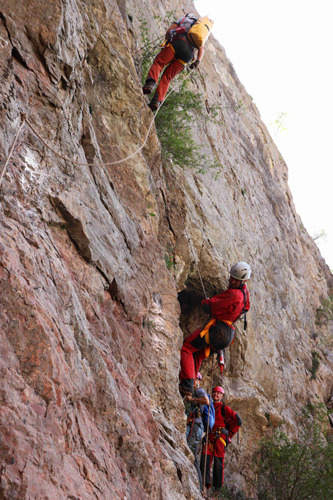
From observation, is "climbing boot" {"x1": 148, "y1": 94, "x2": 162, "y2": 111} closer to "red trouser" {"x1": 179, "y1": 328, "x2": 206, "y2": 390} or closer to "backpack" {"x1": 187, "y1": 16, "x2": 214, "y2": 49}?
"backpack" {"x1": 187, "y1": 16, "x2": 214, "y2": 49}

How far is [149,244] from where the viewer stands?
6.39 metres

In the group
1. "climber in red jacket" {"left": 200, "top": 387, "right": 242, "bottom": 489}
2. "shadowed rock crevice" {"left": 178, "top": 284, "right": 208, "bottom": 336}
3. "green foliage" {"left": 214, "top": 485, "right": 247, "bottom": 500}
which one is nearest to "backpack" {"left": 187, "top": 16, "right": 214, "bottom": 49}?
"shadowed rock crevice" {"left": 178, "top": 284, "right": 208, "bottom": 336}

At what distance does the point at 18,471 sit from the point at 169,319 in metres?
4.23

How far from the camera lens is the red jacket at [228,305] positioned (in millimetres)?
7719

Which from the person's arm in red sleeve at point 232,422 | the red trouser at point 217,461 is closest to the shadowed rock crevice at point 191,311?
the person's arm in red sleeve at point 232,422

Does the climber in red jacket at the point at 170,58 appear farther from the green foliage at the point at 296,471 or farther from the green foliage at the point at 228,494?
the green foliage at the point at 296,471

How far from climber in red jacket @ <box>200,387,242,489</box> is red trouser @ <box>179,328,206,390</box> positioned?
1.09 m

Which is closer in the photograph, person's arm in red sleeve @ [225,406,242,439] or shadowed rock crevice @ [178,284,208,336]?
person's arm in red sleeve @ [225,406,242,439]

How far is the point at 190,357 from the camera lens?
754 centimetres

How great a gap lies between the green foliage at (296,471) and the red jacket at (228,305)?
3.14 meters

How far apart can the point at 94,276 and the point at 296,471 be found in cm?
651

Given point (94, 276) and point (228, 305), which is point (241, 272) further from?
point (94, 276)

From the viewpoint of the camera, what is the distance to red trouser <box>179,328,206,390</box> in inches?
285

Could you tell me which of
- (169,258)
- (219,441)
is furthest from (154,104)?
(219,441)
